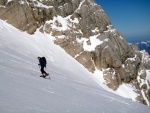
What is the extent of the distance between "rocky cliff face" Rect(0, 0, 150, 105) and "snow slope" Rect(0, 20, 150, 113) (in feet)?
8.84

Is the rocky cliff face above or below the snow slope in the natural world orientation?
above

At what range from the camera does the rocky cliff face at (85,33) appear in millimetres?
47125

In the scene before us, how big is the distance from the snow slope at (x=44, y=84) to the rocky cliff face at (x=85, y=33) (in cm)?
269

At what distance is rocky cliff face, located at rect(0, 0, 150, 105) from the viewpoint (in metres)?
47.1

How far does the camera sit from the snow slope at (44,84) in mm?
9648

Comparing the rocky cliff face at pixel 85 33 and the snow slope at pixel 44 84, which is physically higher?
the rocky cliff face at pixel 85 33

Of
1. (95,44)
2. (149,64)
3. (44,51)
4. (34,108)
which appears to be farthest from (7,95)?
(149,64)

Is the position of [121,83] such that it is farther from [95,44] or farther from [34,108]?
[34,108]

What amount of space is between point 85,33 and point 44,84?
4103 centimetres

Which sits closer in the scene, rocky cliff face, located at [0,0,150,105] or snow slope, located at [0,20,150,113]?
snow slope, located at [0,20,150,113]

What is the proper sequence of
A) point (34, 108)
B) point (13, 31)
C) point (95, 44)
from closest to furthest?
point (34, 108) → point (13, 31) → point (95, 44)

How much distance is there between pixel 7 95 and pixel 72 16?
155 ft

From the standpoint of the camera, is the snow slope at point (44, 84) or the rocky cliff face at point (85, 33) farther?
the rocky cliff face at point (85, 33)

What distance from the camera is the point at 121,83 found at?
2167 inches
